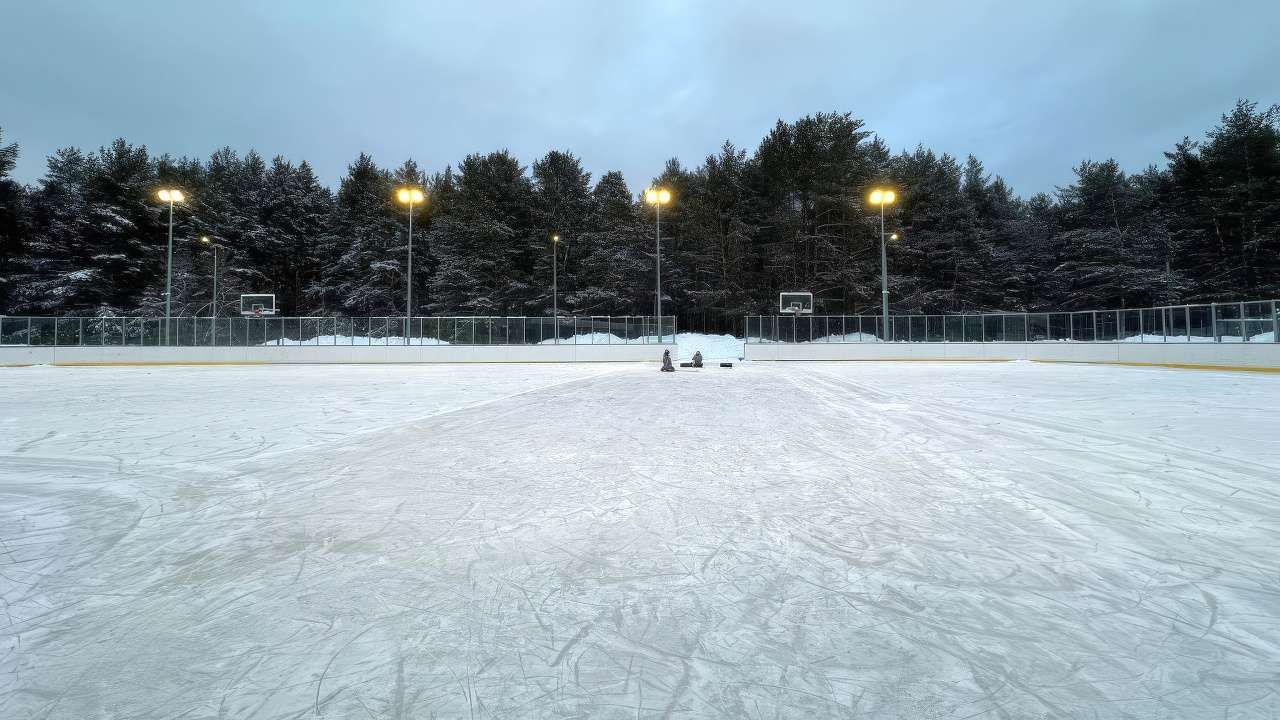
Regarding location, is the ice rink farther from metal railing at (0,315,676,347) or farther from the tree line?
the tree line

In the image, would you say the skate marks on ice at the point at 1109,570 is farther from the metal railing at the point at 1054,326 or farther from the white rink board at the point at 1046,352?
the metal railing at the point at 1054,326

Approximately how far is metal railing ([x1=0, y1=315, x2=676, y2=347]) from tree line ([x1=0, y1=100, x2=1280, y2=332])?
46.0 ft

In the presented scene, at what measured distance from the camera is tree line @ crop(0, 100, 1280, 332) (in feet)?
134

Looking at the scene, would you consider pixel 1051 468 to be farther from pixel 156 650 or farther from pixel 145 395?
pixel 145 395

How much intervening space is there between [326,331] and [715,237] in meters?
29.9

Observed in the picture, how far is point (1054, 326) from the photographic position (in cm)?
2880

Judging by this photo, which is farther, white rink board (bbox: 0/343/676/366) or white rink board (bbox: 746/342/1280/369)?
white rink board (bbox: 0/343/676/366)

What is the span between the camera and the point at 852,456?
602 centimetres

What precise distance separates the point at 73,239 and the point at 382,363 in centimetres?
3579

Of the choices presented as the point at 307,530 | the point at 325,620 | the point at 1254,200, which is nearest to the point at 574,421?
the point at 307,530

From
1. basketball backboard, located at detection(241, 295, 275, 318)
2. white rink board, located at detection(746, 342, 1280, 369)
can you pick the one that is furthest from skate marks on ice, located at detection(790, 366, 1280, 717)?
basketball backboard, located at detection(241, 295, 275, 318)

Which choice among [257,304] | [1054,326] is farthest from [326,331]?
[1054,326]

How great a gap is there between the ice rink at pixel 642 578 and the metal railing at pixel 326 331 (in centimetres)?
2264

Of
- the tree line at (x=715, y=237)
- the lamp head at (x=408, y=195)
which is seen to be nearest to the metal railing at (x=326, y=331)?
the lamp head at (x=408, y=195)
